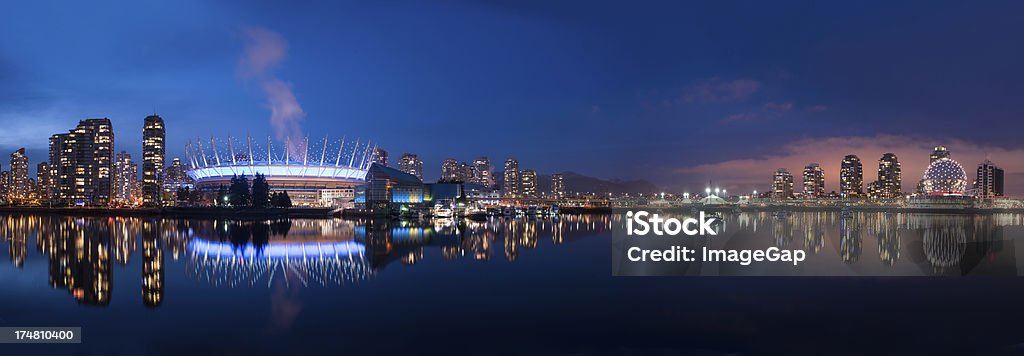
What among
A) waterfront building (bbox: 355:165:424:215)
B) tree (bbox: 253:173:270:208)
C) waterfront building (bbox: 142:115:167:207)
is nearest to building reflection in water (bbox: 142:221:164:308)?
tree (bbox: 253:173:270:208)

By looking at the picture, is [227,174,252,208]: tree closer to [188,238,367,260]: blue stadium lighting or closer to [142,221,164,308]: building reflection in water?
[188,238,367,260]: blue stadium lighting

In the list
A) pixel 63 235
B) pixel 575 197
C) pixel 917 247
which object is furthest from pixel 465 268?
pixel 575 197

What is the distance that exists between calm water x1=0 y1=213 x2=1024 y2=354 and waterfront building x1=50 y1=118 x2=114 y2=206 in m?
145

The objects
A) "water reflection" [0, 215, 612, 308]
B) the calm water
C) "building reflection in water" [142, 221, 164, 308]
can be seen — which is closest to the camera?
the calm water

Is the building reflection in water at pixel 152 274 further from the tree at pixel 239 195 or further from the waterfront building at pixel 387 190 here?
the waterfront building at pixel 387 190

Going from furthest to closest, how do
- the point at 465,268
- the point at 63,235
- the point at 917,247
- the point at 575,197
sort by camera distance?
1. the point at 575,197
2. the point at 63,235
3. the point at 917,247
4. the point at 465,268

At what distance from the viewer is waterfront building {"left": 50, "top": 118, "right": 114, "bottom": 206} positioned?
5832 inches

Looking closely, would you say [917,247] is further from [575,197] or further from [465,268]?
[575,197]

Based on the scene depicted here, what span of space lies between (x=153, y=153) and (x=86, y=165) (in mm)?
29194

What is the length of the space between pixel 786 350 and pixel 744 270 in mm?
11920

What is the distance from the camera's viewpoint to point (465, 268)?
24.2 metres

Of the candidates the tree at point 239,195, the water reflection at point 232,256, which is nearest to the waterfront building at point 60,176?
the tree at point 239,195

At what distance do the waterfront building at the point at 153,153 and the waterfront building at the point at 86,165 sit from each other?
12424mm

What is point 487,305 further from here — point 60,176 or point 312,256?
point 60,176
